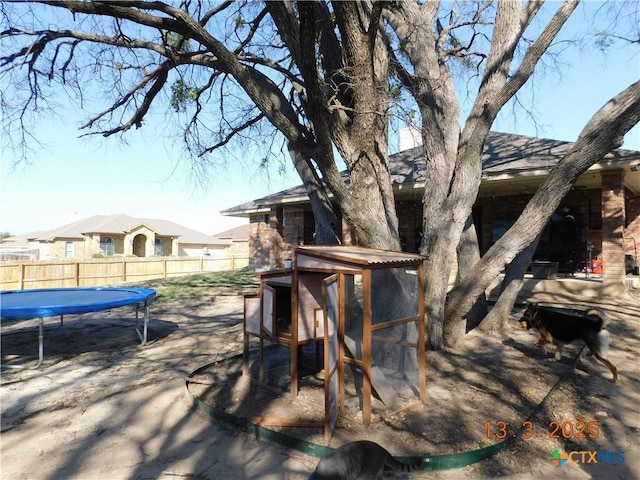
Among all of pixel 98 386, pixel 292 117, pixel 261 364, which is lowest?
pixel 98 386

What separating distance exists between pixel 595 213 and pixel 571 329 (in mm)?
8853

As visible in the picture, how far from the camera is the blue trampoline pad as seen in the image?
524 cm

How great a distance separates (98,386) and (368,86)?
4.98m

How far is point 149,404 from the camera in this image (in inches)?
163

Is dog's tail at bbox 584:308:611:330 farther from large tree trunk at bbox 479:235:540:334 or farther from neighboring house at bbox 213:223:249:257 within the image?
neighboring house at bbox 213:223:249:257

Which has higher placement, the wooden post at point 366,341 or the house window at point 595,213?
the house window at point 595,213

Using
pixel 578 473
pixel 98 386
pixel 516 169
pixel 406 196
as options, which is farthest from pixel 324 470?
pixel 406 196

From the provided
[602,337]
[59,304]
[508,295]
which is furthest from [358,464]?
[59,304]

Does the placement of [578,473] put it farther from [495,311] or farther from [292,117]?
[292,117]

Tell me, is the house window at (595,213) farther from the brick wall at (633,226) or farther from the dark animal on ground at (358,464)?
the dark animal on ground at (358,464)

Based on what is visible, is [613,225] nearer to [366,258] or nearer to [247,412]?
[366,258]

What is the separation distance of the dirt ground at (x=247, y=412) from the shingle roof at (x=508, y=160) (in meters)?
3.93

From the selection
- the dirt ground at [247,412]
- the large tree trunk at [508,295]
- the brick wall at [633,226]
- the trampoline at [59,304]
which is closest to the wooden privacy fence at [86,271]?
the trampoline at [59,304]

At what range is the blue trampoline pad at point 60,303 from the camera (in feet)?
17.2
